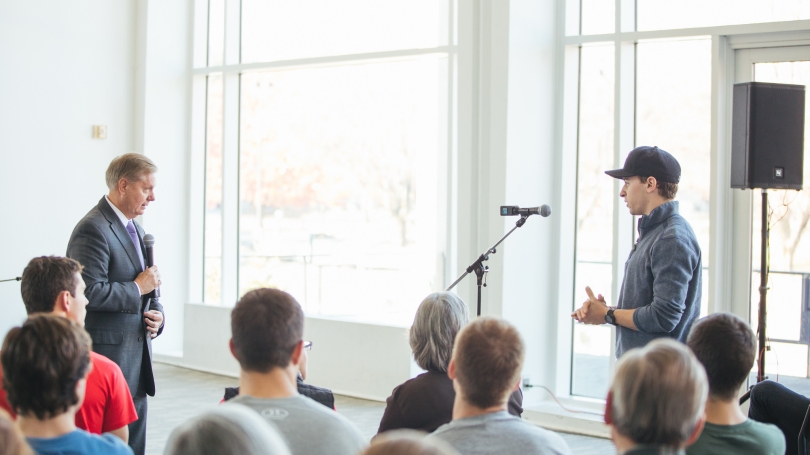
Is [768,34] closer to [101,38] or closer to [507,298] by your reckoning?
[507,298]

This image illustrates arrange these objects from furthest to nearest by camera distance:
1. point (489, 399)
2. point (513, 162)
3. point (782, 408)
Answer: point (513, 162)
point (782, 408)
point (489, 399)

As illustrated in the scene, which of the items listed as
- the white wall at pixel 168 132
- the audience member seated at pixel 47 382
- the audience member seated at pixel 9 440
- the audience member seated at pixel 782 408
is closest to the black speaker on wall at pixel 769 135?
A: the audience member seated at pixel 782 408

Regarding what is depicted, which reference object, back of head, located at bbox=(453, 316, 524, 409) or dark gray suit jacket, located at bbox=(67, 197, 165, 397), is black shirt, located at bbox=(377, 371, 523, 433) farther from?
dark gray suit jacket, located at bbox=(67, 197, 165, 397)

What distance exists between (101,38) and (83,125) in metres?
0.81

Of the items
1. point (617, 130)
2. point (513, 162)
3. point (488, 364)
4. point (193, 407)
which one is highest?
point (617, 130)

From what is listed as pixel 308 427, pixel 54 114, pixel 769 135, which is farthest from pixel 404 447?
pixel 54 114

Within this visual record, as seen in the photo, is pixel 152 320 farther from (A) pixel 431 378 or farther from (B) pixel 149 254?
(A) pixel 431 378

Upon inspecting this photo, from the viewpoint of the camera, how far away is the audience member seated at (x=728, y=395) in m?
1.91

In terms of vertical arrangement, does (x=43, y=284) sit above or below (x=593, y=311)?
above

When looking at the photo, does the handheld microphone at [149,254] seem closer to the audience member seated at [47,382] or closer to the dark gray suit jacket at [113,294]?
the dark gray suit jacket at [113,294]

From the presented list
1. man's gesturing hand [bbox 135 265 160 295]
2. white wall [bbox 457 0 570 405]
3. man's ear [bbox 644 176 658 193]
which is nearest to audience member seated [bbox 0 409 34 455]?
man's gesturing hand [bbox 135 265 160 295]

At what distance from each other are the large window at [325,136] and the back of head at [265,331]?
13.2 feet

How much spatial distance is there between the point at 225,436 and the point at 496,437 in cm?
73

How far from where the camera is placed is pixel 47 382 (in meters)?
1.68
